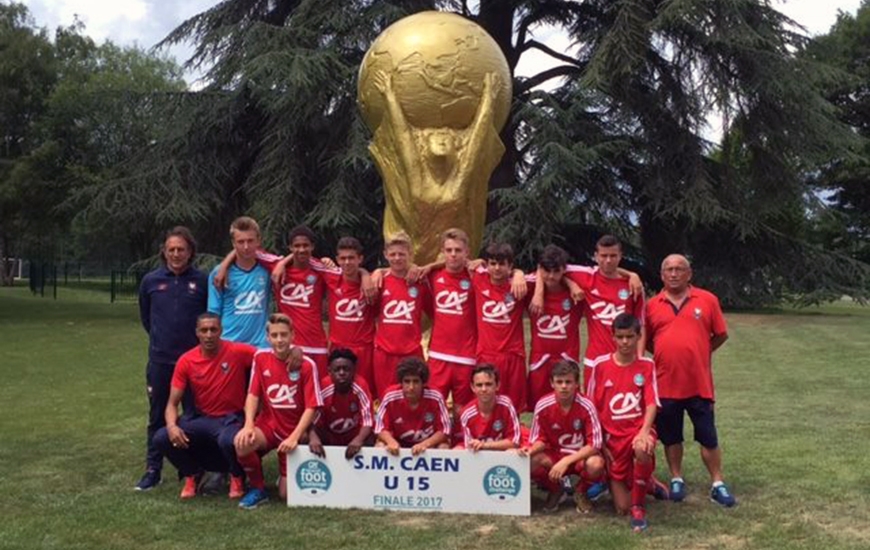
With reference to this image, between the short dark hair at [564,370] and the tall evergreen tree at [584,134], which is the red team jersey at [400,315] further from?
the tall evergreen tree at [584,134]

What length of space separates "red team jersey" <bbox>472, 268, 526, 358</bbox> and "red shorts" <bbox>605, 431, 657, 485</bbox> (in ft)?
3.05

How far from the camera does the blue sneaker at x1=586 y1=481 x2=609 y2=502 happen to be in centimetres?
513

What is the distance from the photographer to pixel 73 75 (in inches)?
971

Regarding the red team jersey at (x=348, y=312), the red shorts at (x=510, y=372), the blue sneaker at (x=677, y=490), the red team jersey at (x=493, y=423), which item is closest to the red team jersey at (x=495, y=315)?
the red shorts at (x=510, y=372)

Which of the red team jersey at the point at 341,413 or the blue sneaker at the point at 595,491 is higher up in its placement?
the red team jersey at the point at 341,413

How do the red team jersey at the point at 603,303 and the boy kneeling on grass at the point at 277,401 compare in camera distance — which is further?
the red team jersey at the point at 603,303

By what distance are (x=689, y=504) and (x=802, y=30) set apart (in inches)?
646

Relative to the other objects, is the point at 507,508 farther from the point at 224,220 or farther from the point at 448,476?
the point at 224,220

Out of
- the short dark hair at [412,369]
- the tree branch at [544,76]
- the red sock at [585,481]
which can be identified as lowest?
the red sock at [585,481]

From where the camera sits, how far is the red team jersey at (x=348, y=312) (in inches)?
228

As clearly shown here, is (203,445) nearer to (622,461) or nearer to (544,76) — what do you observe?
(622,461)

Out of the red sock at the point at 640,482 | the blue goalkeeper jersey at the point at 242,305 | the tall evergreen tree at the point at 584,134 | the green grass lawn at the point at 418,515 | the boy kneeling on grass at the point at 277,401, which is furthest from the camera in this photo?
the tall evergreen tree at the point at 584,134

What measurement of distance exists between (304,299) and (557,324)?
5.31 feet

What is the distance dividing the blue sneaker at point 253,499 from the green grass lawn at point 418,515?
0.07m
